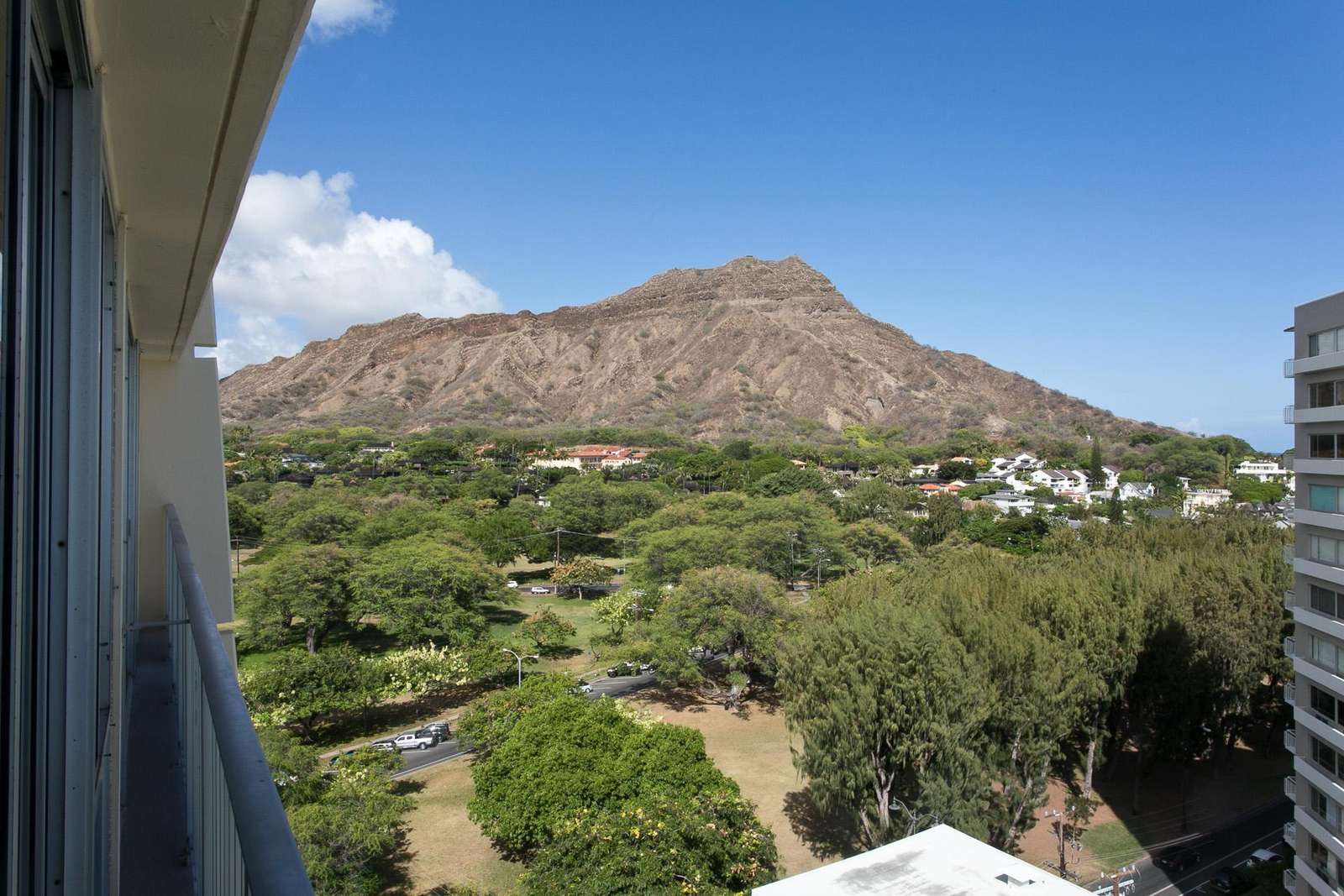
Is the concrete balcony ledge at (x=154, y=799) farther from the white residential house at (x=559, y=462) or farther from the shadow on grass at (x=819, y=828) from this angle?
the white residential house at (x=559, y=462)

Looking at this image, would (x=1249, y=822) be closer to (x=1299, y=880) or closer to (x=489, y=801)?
(x=1299, y=880)

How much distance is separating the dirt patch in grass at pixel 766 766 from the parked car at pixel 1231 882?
389 cm

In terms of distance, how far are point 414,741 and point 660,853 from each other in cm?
621

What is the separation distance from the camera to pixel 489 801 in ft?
29.3

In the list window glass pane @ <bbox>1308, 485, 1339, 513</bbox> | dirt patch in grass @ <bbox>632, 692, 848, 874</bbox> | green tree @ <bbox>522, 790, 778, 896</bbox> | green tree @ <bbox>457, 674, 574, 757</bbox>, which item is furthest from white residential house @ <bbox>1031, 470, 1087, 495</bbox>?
green tree @ <bbox>522, 790, 778, 896</bbox>

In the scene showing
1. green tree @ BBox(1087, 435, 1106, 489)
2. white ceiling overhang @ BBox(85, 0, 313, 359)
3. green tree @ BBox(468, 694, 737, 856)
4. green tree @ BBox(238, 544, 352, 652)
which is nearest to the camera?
white ceiling overhang @ BBox(85, 0, 313, 359)

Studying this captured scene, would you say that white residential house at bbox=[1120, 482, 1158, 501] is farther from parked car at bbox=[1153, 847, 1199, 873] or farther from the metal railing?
the metal railing

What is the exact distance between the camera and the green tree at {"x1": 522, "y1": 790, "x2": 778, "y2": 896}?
6734 millimetres

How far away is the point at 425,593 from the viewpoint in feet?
53.6

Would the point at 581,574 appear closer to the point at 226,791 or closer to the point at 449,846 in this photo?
the point at 449,846

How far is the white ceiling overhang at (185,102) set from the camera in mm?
1058

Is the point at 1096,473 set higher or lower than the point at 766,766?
higher

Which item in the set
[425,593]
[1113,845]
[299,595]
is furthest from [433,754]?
[1113,845]

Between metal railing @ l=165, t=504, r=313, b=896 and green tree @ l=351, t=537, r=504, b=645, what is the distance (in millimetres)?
14146
